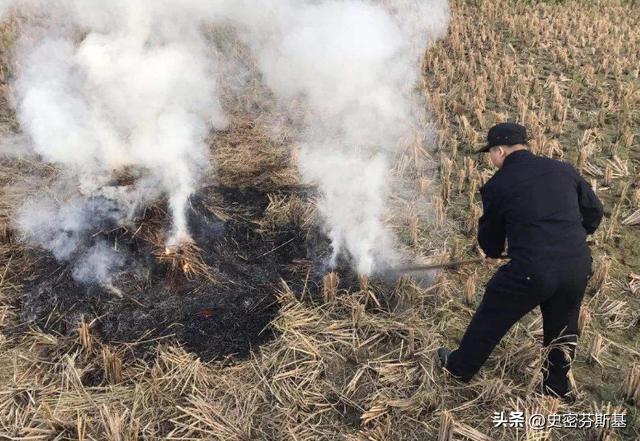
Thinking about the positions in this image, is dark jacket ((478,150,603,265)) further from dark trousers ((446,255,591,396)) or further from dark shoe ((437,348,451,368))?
dark shoe ((437,348,451,368))

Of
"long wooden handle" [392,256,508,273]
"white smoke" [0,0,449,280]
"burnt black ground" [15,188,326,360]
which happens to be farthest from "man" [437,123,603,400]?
"burnt black ground" [15,188,326,360]

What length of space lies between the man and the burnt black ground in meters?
1.58

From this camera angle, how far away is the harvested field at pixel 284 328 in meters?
3.02

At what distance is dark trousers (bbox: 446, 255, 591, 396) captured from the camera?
9.08 feet

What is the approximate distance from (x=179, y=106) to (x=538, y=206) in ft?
13.4

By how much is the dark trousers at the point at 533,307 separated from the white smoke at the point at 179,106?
1.32m

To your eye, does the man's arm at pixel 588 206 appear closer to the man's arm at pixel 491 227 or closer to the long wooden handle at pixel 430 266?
the man's arm at pixel 491 227

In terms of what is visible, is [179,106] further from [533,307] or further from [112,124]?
[533,307]

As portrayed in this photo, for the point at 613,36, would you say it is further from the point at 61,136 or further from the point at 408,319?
the point at 61,136

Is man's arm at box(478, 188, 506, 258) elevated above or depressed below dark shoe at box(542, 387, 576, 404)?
above

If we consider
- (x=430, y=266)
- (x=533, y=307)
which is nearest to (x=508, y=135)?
(x=533, y=307)

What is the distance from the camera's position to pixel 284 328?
3.64 metres

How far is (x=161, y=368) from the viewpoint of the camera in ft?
10.8

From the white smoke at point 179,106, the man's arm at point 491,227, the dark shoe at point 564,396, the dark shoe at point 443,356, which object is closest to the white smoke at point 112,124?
the white smoke at point 179,106
